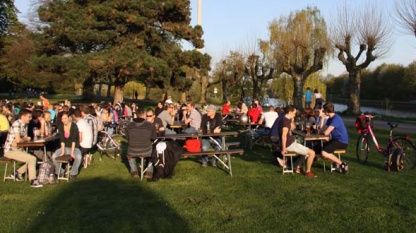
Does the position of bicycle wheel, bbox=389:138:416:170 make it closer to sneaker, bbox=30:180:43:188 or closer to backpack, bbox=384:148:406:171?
backpack, bbox=384:148:406:171

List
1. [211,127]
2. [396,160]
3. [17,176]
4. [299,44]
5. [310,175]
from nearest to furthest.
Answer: [310,175], [17,176], [396,160], [211,127], [299,44]

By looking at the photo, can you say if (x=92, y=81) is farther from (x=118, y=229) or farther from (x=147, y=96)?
(x=147, y=96)

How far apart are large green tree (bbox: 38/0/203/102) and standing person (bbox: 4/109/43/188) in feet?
49.3

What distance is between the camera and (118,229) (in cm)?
535

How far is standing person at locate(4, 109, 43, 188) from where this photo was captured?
8227 millimetres

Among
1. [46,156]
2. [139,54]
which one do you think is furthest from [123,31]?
[46,156]

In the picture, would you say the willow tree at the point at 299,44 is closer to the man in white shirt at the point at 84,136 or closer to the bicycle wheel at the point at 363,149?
the bicycle wheel at the point at 363,149

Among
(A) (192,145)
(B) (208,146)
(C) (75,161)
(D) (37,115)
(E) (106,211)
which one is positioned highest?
(D) (37,115)

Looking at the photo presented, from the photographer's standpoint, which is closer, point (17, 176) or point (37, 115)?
point (17, 176)

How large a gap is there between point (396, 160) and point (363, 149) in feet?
3.97

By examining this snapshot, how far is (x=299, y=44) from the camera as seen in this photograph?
3125cm

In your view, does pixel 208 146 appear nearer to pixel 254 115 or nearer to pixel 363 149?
pixel 363 149

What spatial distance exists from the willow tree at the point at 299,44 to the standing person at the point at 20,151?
22.3m

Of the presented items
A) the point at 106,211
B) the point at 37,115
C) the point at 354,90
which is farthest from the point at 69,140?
the point at 354,90
